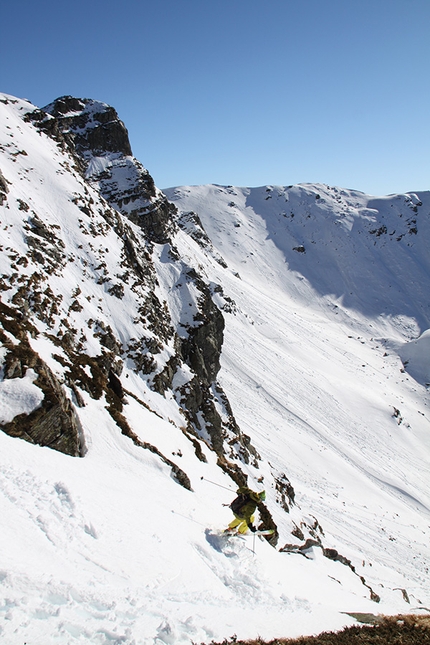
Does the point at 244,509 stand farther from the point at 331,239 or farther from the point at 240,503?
the point at 331,239

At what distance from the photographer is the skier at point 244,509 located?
11172mm

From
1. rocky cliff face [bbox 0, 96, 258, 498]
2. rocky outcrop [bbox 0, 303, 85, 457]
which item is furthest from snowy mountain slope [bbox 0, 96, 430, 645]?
rocky cliff face [bbox 0, 96, 258, 498]

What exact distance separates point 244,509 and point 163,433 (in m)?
10.6

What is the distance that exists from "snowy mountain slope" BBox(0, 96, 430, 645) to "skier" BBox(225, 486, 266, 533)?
0.64 m

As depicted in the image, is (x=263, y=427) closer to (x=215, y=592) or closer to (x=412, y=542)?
(x=412, y=542)

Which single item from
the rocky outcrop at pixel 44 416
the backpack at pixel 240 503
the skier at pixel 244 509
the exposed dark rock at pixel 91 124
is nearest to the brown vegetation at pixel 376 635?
the skier at pixel 244 509

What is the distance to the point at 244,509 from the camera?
37.5ft

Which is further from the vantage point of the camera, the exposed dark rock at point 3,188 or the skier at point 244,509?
the exposed dark rock at point 3,188

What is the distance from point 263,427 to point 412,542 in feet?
65.6

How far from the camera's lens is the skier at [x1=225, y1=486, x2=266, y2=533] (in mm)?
11172

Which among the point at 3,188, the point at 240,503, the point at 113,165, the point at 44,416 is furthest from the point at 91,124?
the point at 240,503

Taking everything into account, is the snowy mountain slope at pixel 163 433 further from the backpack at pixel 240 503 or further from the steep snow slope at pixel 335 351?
the backpack at pixel 240 503

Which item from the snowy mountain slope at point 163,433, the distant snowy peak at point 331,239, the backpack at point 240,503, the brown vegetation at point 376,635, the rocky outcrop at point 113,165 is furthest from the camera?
the distant snowy peak at point 331,239

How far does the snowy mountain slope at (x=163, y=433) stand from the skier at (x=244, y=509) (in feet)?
2.11
